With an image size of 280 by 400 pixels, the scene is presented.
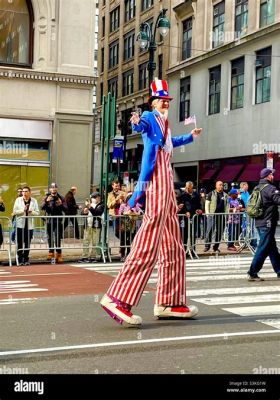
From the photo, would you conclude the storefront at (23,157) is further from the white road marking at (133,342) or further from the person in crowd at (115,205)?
the white road marking at (133,342)

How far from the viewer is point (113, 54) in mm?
61844

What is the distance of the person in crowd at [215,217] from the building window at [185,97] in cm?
2755

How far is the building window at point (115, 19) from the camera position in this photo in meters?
60.2

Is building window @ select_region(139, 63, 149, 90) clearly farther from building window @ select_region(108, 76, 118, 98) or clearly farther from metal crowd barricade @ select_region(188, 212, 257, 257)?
metal crowd barricade @ select_region(188, 212, 257, 257)

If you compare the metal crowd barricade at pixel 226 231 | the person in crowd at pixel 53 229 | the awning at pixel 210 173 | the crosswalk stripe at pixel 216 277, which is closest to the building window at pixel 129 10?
the awning at pixel 210 173

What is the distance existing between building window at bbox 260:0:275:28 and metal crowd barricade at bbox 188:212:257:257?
20991 mm

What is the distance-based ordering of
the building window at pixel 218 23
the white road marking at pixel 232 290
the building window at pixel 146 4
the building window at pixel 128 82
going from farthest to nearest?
1. the building window at pixel 128 82
2. the building window at pixel 146 4
3. the building window at pixel 218 23
4. the white road marking at pixel 232 290

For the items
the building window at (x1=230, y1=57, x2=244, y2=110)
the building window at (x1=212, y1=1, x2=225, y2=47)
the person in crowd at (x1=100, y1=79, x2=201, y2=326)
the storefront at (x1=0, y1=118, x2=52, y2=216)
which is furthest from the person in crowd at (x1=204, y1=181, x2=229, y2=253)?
the building window at (x1=212, y1=1, x2=225, y2=47)

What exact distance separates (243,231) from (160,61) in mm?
35287

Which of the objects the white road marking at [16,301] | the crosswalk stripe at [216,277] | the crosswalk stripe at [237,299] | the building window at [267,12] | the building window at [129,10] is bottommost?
the white road marking at [16,301]

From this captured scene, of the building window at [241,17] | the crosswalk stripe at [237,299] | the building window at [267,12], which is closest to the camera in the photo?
the crosswalk stripe at [237,299]

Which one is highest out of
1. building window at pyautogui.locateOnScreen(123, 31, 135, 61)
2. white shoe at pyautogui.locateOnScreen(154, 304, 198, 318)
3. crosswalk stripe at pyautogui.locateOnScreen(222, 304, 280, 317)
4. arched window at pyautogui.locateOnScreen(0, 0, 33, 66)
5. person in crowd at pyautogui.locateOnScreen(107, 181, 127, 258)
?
building window at pyautogui.locateOnScreen(123, 31, 135, 61)

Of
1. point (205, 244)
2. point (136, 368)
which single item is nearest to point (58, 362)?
point (136, 368)

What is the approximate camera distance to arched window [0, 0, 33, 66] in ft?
64.3
